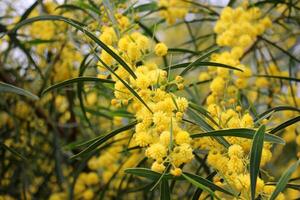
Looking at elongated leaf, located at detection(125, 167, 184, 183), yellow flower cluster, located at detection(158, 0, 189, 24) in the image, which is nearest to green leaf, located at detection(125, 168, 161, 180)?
elongated leaf, located at detection(125, 167, 184, 183)

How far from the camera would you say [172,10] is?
5.62ft

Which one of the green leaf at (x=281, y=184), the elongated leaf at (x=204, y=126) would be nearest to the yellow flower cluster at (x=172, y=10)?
the elongated leaf at (x=204, y=126)

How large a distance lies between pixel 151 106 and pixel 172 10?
814 millimetres

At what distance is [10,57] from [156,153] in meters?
1.44

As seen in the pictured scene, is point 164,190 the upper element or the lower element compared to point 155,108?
lower

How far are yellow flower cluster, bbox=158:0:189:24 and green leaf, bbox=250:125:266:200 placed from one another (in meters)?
0.93

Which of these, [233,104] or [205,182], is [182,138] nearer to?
[205,182]

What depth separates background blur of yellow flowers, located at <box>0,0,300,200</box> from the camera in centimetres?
92

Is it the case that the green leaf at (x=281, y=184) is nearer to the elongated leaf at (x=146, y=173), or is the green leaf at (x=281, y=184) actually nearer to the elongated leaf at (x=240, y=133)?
the elongated leaf at (x=240, y=133)

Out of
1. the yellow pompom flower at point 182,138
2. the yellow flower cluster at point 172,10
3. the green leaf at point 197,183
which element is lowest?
the green leaf at point 197,183

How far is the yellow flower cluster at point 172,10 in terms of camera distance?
170cm

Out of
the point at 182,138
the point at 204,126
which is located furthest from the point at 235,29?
the point at 182,138

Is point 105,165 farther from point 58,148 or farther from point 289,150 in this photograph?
point 289,150

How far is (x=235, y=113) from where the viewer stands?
1082 millimetres
